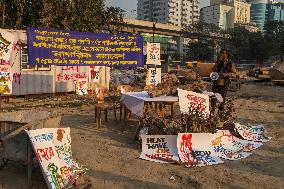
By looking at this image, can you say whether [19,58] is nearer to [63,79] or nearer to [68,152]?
[63,79]

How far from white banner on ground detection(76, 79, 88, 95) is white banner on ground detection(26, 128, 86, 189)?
10942mm

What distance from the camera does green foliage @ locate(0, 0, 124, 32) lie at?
71.6 ft

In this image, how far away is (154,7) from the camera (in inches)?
7579

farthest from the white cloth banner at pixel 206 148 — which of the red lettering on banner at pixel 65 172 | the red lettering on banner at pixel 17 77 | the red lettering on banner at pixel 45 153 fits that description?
the red lettering on banner at pixel 17 77

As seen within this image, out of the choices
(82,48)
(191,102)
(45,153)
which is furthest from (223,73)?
(82,48)

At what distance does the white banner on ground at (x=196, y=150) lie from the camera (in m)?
7.60

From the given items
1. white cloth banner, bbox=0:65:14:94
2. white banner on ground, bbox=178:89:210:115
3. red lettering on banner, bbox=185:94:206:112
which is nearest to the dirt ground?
white banner on ground, bbox=178:89:210:115

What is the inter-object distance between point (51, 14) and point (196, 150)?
16795 mm

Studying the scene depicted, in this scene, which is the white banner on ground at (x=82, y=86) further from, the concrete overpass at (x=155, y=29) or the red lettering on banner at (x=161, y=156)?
the concrete overpass at (x=155, y=29)

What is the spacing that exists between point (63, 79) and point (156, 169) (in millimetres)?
12203

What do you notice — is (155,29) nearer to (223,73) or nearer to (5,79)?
(223,73)

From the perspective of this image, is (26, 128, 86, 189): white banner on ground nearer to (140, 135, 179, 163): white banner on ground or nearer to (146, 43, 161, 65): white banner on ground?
(140, 135, 179, 163): white banner on ground

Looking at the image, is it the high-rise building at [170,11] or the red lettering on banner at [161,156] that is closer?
the red lettering on banner at [161,156]

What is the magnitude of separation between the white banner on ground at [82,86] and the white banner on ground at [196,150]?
400 inches
